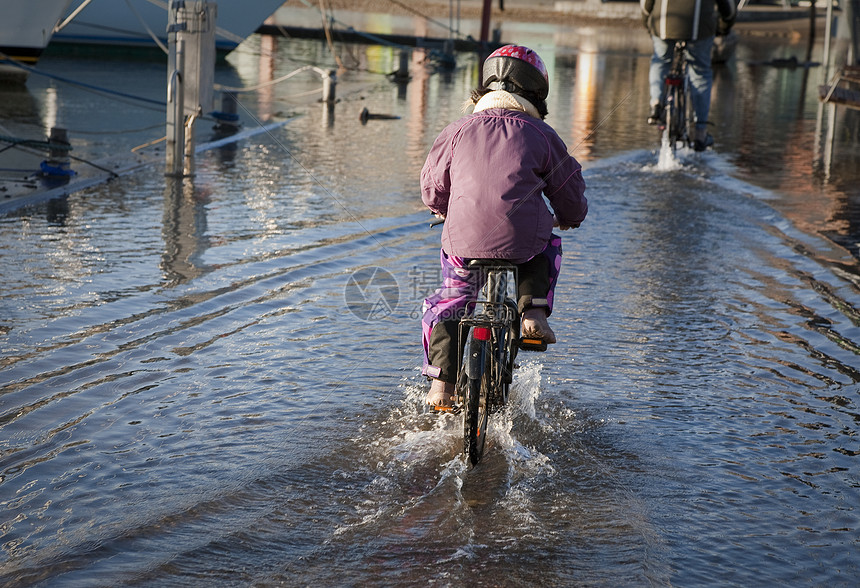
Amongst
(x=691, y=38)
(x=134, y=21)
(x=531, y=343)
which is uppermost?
(x=134, y=21)

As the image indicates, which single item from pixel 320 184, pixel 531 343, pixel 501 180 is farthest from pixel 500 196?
pixel 320 184

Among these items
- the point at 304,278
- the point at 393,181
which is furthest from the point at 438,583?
the point at 393,181

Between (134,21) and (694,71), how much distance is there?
14753 mm

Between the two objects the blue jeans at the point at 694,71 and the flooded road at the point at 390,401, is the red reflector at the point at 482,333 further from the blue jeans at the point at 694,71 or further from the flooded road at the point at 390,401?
the blue jeans at the point at 694,71

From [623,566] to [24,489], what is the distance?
223cm

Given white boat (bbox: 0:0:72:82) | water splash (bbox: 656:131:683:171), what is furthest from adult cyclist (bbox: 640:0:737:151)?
white boat (bbox: 0:0:72:82)

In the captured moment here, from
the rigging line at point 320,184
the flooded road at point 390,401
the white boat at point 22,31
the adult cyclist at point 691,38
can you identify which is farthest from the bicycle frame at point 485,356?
the white boat at point 22,31

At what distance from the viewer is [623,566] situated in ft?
11.8

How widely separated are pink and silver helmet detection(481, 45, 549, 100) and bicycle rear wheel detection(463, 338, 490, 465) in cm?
108

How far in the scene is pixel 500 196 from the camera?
4.09 metres

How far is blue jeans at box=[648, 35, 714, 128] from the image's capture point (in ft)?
36.8

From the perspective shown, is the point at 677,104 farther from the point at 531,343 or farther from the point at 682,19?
the point at 531,343

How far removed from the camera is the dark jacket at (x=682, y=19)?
11031 mm

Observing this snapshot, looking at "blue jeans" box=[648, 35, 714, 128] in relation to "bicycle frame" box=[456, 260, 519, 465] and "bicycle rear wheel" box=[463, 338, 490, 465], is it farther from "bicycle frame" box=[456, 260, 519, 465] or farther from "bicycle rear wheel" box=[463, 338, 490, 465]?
"bicycle rear wheel" box=[463, 338, 490, 465]
